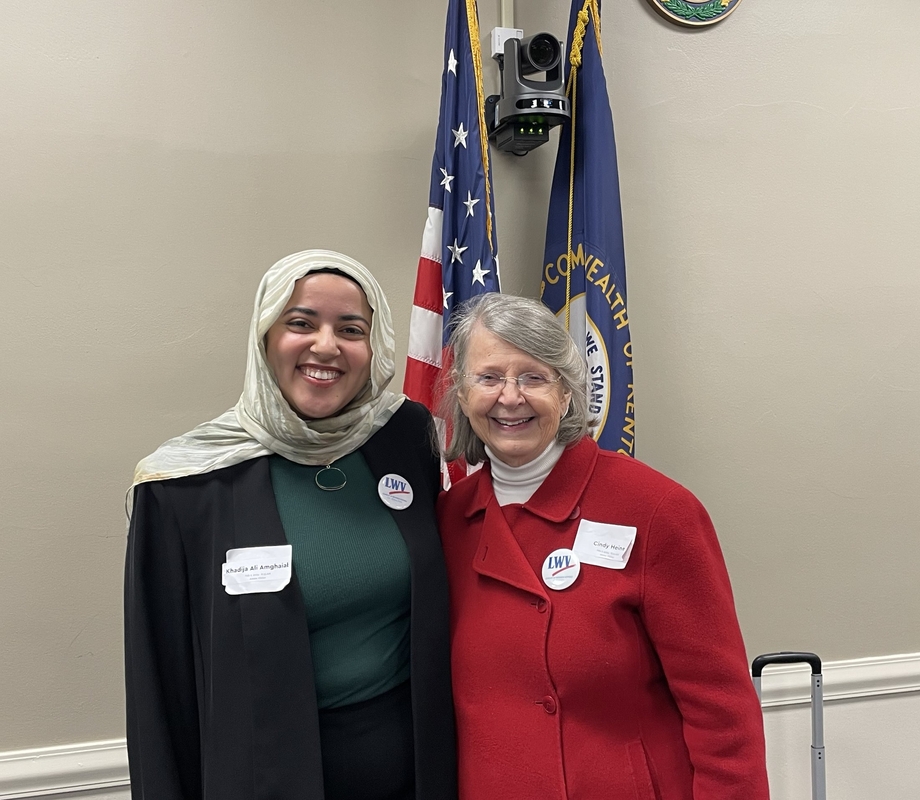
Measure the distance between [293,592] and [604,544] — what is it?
55 cm

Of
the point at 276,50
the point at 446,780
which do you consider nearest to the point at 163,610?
the point at 446,780

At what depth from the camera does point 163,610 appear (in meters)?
1.40

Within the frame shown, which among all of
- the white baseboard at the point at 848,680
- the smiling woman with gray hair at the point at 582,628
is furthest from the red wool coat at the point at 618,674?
the white baseboard at the point at 848,680

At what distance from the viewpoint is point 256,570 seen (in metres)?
1.39

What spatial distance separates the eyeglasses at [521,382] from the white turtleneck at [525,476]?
124 millimetres

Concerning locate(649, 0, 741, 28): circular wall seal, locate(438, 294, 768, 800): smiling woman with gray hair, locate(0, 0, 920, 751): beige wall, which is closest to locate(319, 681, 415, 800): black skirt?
locate(438, 294, 768, 800): smiling woman with gray hair

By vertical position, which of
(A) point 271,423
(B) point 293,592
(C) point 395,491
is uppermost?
(A) point 271,423

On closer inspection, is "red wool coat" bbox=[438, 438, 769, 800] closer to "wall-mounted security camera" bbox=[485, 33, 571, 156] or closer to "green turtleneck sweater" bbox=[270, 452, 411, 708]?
"green turtleneck sweater" bbox=[270, 452, 411, 708]

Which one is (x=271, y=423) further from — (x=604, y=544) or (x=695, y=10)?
(x=695, y=10)

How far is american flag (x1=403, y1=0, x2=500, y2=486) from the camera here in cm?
223

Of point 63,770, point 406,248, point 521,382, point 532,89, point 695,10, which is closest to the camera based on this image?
point 521,382

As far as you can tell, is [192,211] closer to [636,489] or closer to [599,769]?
[636,489]

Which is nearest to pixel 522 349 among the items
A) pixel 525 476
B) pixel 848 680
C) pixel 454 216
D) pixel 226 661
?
pixel 525 476

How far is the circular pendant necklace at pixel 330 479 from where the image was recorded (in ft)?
5.03
